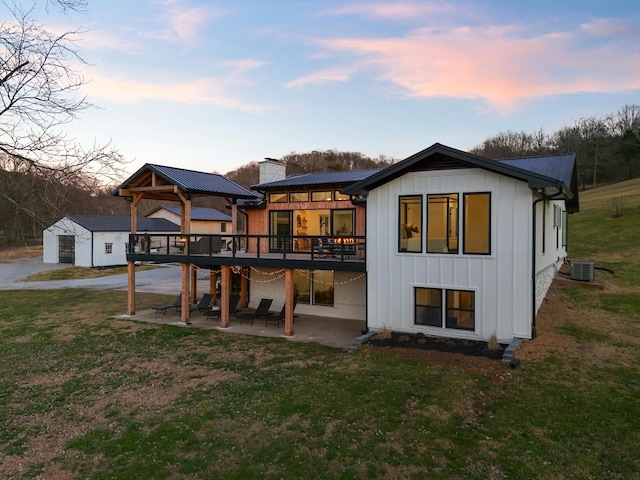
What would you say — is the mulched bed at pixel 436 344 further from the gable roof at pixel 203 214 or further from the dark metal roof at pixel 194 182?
the gable roof at pixel 203 214

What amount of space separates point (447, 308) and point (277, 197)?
8.55 metres

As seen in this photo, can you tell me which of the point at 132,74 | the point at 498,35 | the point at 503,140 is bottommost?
the point at 132,74

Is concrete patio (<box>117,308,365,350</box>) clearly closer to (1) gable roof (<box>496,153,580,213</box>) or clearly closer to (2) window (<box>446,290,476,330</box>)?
(2) window (<box>446,290,476,330</box>)

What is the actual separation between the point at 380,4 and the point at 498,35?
18.3ft

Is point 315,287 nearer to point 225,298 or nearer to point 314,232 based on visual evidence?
point 314,232

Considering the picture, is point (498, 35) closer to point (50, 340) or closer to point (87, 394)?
point (87, 394)

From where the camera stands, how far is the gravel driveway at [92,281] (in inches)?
975

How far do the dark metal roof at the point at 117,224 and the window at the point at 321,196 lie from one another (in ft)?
82.2

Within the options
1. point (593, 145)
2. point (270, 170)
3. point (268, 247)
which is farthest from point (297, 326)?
point (593, 145)

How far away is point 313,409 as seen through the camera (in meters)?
7.48

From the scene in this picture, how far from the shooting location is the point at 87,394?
28.1 feet

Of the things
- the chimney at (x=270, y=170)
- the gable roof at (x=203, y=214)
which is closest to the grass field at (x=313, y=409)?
the chimney at (x=270, y=170)

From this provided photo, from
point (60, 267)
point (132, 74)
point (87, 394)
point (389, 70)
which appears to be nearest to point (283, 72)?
point (389, 70)

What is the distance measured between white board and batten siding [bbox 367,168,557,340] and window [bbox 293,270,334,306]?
385 centimetres
